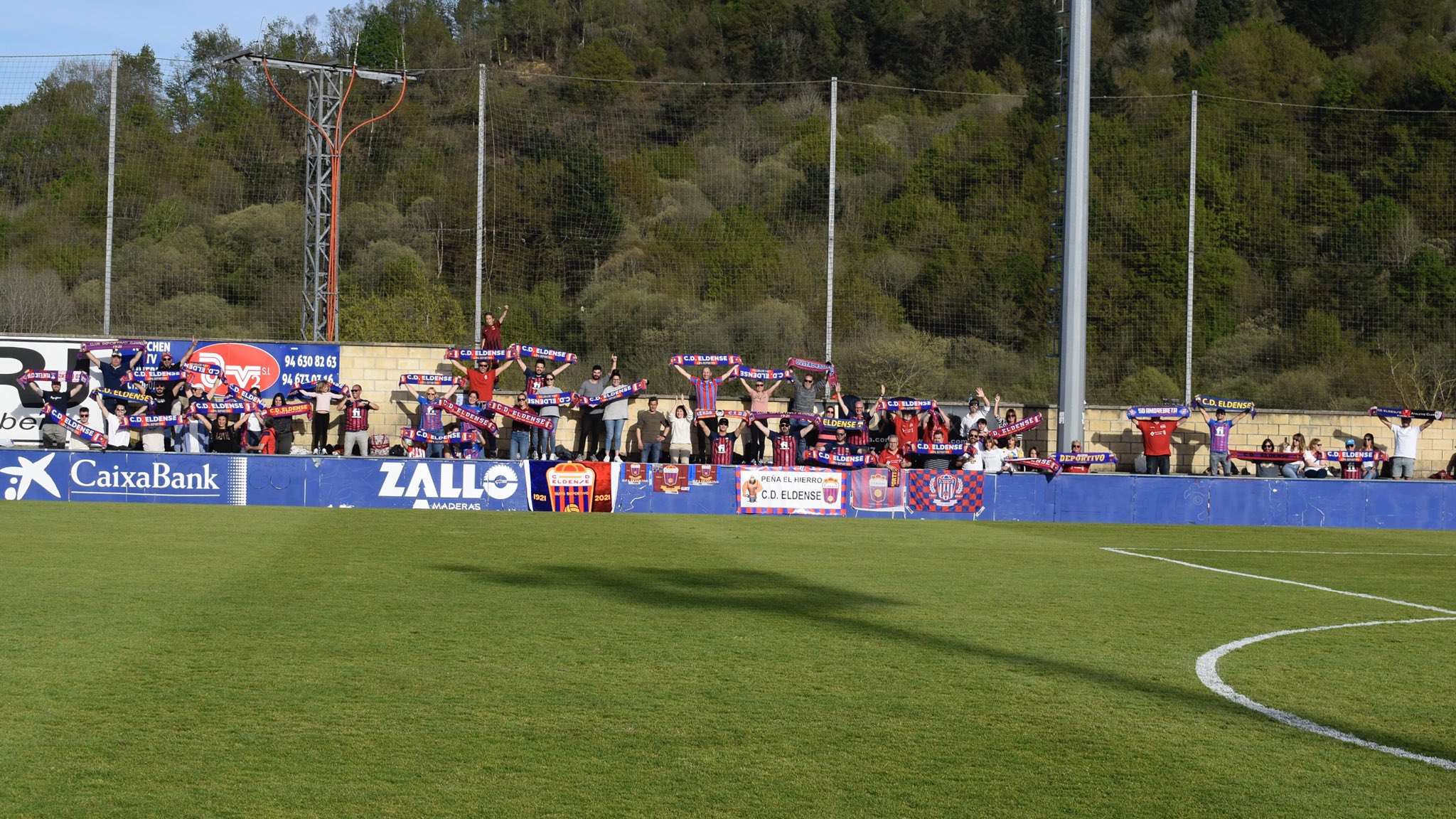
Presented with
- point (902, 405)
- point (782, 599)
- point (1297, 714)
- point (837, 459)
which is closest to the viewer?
point (1297, 714)

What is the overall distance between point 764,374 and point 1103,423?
701 cm

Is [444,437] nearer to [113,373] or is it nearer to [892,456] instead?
[113,373]

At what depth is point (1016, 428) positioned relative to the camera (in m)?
24.4

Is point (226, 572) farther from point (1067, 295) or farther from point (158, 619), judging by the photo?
point (1067, 295)

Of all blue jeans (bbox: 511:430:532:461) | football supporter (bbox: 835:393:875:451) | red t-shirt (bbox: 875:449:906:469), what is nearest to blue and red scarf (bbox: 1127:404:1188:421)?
red t-shirt (bbox: 875:449:906:469)

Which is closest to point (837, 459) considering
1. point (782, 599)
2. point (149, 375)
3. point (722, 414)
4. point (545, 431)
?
point (722, 414)

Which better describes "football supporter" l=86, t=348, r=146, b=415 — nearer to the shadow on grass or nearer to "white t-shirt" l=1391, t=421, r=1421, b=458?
the shadow on grass

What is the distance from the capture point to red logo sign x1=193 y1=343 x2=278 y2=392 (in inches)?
981

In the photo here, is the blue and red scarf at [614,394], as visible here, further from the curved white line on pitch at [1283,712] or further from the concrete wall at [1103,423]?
the curved white line on pitch at [1283,712]

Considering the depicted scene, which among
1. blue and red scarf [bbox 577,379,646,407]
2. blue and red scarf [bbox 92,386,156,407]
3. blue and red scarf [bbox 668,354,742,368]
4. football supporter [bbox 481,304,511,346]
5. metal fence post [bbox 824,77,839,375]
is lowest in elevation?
blue and red scarf [bbox 92,386,156,407]

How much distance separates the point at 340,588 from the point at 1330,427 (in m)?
22.1

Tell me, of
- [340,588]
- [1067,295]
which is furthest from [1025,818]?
[1067,295]

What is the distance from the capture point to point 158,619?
8484 millimetres

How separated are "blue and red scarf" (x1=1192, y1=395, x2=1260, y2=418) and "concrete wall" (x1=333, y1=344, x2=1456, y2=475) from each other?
1.38 feet
